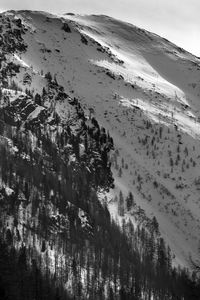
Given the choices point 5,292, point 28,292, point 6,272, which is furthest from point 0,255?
point 5,292

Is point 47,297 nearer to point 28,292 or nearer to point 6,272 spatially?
point 28,292

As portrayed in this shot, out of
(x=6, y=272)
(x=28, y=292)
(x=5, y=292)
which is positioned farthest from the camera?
(x=28, y=292)

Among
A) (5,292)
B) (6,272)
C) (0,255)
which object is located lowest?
(5,292)

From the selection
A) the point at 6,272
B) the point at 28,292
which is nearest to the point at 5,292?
the point at 6,272

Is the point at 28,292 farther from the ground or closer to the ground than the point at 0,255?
closer to the ground

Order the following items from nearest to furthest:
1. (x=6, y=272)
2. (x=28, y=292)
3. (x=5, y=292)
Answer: (x=5, y=292)
(x=6, y=272)
(x=28, y=292)

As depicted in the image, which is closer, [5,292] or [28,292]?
[5,292]

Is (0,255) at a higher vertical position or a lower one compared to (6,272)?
higher

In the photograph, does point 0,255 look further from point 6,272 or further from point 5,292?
point 5,292

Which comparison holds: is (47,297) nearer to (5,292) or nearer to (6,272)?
(6,272)
